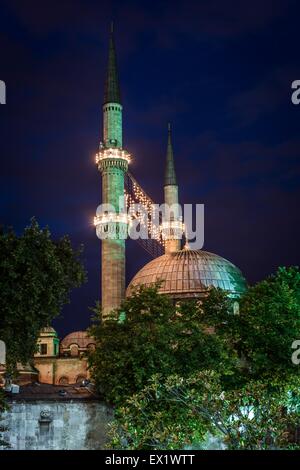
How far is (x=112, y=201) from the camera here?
186 feet

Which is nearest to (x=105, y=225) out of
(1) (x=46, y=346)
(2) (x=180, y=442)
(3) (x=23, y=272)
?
(1) (x=46, y=346)

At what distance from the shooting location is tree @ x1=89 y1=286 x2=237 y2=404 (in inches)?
1345

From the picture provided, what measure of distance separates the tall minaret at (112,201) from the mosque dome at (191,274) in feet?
8.72

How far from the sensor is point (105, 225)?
5669cm

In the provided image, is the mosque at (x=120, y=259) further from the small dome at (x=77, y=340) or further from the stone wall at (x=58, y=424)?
the stone wall at (x=58, y=424)

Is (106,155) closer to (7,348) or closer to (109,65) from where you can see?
(109,65)

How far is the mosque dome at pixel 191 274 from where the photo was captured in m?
58.4

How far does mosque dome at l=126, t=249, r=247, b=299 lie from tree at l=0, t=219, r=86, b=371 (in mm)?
27101

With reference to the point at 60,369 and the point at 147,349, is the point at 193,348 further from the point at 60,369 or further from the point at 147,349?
the point at 60,369

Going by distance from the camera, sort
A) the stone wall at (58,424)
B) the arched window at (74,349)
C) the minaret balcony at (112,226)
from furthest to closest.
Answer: the arched window at (74,349) → the minaret balcony at (112,226) → the stone wall at (58,424)

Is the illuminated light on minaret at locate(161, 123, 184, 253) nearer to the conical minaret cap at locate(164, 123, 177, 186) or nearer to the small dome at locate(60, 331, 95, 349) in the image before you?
the conical minaret cap at locate(164, 123, 177, 186)

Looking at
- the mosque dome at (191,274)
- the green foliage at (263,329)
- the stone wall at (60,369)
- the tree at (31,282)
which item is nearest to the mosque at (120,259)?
the mosque dome at (191,274)

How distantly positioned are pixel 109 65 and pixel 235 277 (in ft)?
57.4

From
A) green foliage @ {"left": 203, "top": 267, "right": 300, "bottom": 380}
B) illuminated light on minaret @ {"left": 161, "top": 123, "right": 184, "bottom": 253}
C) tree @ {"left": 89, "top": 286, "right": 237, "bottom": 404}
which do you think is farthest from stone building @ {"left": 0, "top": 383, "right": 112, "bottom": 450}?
illuminated light on minaret @ {"left": 161, "top": 123, "right": 184, "bottom": 253}
